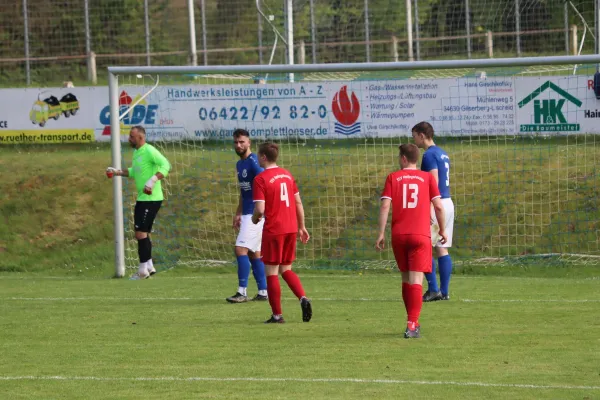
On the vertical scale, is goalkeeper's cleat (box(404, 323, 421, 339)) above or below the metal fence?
below

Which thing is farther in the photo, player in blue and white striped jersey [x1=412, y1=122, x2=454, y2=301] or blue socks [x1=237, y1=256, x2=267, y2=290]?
blue socks [x1=237, y1=256, x2=267, y2=290]

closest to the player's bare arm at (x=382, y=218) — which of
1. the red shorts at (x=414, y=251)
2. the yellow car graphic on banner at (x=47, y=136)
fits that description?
the red shorts at (x=414, y=251)

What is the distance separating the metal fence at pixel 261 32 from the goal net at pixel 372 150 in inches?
316

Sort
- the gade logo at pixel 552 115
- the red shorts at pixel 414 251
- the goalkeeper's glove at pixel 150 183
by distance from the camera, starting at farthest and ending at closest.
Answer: the gade logo at pixel 552 115 → the goalkeeper's glove at pixel 150 183 → the red shorts at pixel 414 251

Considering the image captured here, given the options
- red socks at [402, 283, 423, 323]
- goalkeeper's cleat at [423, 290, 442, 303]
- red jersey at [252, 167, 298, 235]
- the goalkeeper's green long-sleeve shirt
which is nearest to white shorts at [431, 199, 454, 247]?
goalkeeper's cleat at [423, 290, 442, 303]

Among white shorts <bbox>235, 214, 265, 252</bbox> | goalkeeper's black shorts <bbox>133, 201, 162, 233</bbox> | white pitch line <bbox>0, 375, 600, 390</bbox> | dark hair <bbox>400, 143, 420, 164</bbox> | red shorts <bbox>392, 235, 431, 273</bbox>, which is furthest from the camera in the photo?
goalkeeper's black shorts <bbox>133, 201, 162, 233</bbox>

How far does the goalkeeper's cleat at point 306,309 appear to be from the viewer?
1033 centimetres

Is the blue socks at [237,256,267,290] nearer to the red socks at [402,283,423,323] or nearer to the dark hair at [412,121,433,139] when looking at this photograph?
the dark hair at [412,121,433,139]

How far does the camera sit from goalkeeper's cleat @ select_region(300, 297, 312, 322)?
10328 mm

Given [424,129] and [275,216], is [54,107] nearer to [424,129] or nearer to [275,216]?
[424,129]

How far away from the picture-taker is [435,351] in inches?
345

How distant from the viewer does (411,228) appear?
368 inches

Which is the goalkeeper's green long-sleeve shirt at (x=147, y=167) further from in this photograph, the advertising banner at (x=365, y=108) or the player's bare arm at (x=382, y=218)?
the player's bare arm at (x=382, y=218)

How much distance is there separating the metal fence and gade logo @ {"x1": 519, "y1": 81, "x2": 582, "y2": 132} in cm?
835
